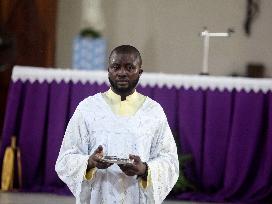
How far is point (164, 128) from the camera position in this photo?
267 cm

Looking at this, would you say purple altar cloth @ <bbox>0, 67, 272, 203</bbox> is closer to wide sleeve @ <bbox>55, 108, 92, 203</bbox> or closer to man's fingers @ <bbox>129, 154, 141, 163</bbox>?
wide sleeve @ <bbox>55, 108, 92, 203</bbox>

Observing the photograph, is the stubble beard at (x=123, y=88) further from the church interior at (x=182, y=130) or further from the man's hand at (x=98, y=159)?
the church interior at (x=182, y=130)

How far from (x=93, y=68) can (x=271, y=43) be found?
2.21m

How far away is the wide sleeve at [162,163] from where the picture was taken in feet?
8.54

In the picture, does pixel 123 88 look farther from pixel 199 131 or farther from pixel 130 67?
pixel 199 131

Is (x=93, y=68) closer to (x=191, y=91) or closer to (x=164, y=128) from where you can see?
(x=191, y=91)

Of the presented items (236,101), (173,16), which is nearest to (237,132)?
(236,101)

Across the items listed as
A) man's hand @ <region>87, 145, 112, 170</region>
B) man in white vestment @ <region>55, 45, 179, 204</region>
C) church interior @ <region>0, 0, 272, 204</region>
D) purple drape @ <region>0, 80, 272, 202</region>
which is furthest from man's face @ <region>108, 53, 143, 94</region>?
purple drape @ <region>0, 80, 272, 202</region>

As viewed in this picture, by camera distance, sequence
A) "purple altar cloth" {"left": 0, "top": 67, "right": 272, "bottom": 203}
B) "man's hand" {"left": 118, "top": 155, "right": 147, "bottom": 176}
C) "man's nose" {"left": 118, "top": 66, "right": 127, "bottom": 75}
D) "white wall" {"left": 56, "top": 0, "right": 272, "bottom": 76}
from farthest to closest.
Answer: "white wall" {"left": 56, "top": 0, "right": 272, "bottom": 76}
"purple altar cloth" {"left": 0, "top": 67, "right": 272, "bottom": 203}
"man's nose" {"left": 118, "top": 66, "right": 127, "bottom": 75}
"man's hand" {"left": 118, "top": 155, "right": 147, "bottom": 176}

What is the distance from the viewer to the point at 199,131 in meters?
6.05

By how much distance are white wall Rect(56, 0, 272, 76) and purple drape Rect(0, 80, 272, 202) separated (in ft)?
5.69

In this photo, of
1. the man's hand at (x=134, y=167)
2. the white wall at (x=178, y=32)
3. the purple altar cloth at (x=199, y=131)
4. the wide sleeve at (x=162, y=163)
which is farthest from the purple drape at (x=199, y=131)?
the man's hand at (x=134, y=167)

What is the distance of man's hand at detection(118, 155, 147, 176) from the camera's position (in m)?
2.43

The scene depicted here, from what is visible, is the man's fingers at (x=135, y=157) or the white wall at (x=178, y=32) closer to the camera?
the man's fingers at (x=135, y=157)
